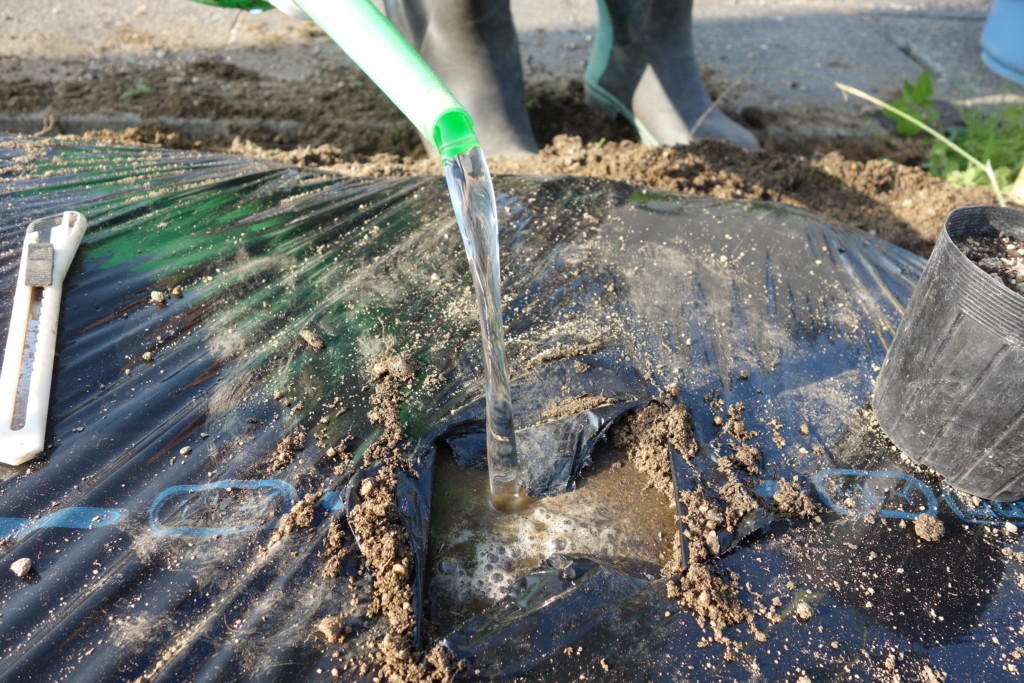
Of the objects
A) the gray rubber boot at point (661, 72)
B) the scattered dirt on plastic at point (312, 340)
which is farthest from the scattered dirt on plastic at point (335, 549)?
the gray rubber boot at point (661, 72)

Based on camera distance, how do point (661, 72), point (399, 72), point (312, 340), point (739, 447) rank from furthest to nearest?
1. point (661, 72)
2. point (312, 340)
3. point (739, 447)
4. point (399, 72)

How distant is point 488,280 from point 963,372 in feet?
2.58

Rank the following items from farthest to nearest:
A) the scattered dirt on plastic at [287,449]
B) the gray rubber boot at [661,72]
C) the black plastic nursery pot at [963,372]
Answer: the gray rubber boot at [661,72] < the scattered dirt on plastic at [287,449] < the black plastic nursery pot at [963,372]

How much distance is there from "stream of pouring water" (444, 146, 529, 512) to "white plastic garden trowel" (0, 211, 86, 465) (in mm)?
776

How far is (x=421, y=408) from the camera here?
1.27m

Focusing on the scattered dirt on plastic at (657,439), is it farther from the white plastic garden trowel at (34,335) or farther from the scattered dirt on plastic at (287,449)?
the white plastic garden trowel at (34,335)

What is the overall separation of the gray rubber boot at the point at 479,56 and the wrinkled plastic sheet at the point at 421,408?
552 millimetres

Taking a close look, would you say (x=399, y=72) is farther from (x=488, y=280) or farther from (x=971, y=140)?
(x=971, y=140)

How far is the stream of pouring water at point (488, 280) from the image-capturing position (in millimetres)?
1033

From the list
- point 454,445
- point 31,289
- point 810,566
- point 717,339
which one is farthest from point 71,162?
point 810,566

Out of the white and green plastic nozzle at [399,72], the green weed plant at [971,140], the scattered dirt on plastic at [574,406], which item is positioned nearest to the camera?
the white and green plastic nozzle at [399,72]

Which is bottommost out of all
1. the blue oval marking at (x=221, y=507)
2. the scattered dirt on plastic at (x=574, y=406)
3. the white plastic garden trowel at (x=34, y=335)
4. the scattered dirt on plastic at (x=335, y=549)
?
the scattered dirt on plastic at (x=574, y=406)

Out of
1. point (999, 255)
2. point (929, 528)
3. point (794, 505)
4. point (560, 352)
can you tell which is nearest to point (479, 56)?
point (560, 352)

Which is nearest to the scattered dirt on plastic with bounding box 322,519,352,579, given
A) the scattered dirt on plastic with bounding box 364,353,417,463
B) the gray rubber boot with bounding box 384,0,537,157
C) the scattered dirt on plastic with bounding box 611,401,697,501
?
the scattered dirt on plastic with bounding box 364,353,417,463
